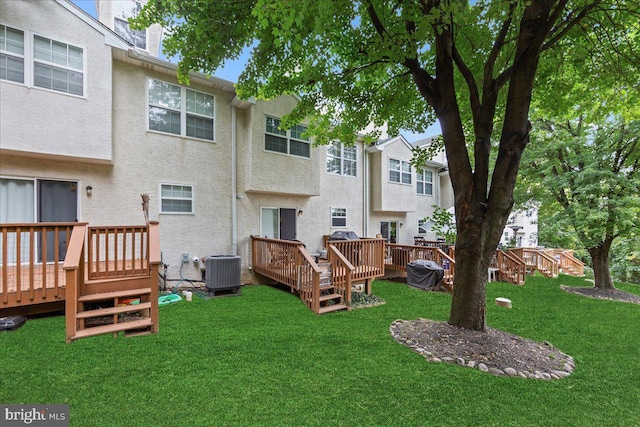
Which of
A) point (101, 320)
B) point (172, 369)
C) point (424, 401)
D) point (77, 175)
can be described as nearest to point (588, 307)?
point (424, 401)

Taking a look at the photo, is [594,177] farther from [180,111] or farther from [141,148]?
[141,148]

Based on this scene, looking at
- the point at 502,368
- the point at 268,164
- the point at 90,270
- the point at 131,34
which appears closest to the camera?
the point at 502,368

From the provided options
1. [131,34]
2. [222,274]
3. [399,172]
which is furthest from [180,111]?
[399,172]

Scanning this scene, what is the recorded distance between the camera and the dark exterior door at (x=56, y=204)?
19.6ft

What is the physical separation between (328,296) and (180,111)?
6.64 metres

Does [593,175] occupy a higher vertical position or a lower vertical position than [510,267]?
higher

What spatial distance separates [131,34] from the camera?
31.1 feet

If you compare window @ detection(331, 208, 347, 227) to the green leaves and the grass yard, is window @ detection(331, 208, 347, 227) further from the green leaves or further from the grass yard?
the green leaves

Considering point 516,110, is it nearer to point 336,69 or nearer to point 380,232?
point 336,69

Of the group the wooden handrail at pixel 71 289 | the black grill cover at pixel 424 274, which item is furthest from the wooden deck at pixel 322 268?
the wooden handrail at pixel 71 289

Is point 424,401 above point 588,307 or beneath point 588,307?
above

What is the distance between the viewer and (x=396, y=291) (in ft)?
26.6

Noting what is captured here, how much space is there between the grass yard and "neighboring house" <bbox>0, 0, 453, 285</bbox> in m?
2.92

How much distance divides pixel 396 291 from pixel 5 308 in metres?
8.44
